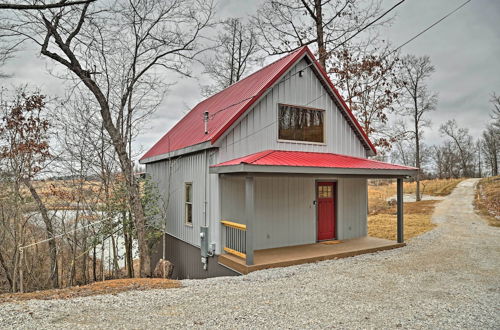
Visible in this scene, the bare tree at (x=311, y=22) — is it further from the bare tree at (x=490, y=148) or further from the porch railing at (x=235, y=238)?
the bare tree at (x=490, y=148)

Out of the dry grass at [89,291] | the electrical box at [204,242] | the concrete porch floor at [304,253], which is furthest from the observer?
the electrical box at [204,242]

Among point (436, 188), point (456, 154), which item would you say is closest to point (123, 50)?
point (436, 188)

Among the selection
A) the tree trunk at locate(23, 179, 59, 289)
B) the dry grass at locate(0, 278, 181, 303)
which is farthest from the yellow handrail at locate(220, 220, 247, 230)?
the tree trunk at locate(23, 179, 59, 289)

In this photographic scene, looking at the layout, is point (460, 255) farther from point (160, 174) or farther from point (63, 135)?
point (63, 135)

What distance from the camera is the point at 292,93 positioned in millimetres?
10102

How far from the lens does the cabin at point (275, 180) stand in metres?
8.45

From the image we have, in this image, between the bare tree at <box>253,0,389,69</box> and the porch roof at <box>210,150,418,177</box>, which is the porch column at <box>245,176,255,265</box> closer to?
the porch roof at <box>210,150,418,177</box>

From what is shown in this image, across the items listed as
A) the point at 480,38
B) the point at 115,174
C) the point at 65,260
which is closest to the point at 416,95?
the point at 480,38

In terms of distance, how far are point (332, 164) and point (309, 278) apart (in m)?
3.25

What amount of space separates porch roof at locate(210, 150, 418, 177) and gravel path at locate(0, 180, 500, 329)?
91.8 inches

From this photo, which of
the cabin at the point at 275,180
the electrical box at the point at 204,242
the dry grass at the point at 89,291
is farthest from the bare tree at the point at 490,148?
the dry grass at the point at 89,291

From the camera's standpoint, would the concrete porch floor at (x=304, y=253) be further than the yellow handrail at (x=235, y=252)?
No

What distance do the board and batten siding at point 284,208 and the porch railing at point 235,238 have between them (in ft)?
1.13

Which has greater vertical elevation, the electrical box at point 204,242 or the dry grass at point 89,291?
the electrical box at point 204,242
